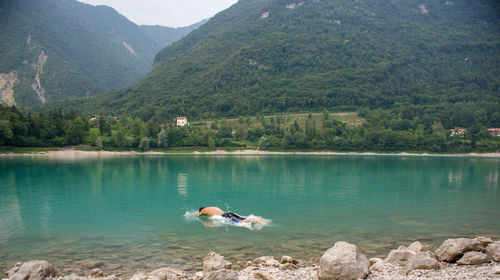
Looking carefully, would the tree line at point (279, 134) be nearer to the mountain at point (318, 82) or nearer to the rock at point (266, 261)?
the mountain at point (318, 82)

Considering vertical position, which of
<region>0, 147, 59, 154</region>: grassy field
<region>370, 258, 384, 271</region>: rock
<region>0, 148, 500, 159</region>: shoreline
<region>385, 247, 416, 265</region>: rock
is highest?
<region>385, 247, 416, 265</region>: rock

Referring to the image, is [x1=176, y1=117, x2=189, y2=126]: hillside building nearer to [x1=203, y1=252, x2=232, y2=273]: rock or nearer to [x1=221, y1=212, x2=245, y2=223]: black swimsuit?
[x1=221, y1=212, x2=245, y2=223]: black swimsuit

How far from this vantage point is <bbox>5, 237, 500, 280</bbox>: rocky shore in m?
10.6

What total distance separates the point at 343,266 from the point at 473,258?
5208mm

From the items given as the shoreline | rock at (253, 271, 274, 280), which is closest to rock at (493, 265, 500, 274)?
rock at (253, 271, 274, 280)

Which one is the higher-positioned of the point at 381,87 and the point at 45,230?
the point at 381,87

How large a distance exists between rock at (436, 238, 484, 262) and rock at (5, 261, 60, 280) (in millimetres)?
14249

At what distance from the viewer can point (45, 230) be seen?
18031mm

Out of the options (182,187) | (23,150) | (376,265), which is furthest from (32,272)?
(23,150)

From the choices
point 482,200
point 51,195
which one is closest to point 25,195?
point 51,195

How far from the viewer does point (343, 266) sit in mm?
10703

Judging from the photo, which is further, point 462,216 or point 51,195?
point 51,195

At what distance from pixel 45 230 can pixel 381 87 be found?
181 meters

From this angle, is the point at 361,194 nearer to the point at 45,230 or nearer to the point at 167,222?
the point at 167,222
